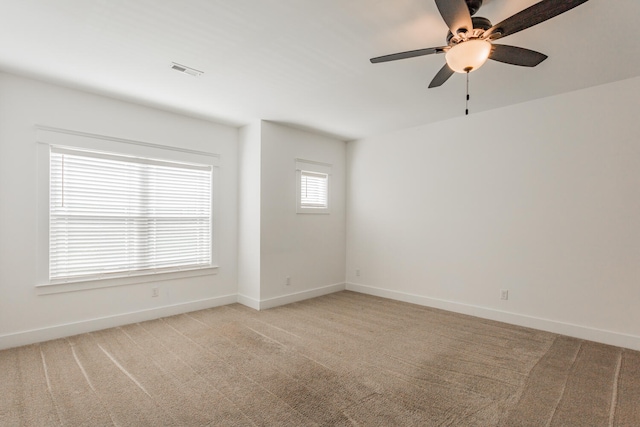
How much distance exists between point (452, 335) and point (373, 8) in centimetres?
322

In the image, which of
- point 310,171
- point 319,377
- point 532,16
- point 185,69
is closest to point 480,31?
point 532,16

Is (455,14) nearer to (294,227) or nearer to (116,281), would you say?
(294,227)

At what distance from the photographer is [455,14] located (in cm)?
182

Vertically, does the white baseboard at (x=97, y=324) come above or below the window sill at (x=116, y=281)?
below

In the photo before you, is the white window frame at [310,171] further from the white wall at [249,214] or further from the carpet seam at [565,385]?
the carpet seam at [565,385]

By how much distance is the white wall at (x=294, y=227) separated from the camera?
182 inches

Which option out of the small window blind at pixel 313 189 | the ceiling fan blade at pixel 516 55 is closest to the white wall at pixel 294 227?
the small window blind at pixel 313 189

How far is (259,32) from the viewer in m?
2.42

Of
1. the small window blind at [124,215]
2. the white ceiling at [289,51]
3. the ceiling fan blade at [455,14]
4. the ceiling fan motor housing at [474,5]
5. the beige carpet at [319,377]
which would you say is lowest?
the beige carpet at [319,377]

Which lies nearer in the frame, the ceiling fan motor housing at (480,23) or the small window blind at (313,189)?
the ceiling fan motor housing at (480,23)

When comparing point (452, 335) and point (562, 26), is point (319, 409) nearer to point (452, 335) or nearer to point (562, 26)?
point (452, 335)

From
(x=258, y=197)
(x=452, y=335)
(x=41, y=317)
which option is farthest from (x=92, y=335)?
(x=452, y=335)

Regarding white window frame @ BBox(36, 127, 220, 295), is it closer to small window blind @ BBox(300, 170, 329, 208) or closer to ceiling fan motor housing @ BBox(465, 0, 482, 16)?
small window blind @ BBox(300, 170, 329, 208)

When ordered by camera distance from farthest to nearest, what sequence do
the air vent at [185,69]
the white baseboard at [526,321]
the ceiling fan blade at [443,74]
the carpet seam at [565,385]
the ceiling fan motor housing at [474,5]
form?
the white baseboard at [526,321]
the air vent at [185,69]
the ceiling fan blade at [443,74]
the carpet seam at [565,385]
the ceiling fan motor housing at [474,5]
